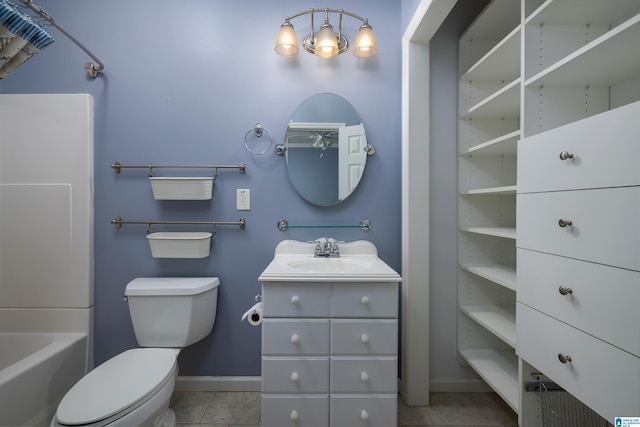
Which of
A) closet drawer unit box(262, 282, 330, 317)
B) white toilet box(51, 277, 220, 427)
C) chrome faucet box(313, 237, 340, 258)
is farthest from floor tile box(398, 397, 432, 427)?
white toilet box(51, 277, 220, 427)

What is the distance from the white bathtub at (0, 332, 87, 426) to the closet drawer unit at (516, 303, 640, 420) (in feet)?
6.89

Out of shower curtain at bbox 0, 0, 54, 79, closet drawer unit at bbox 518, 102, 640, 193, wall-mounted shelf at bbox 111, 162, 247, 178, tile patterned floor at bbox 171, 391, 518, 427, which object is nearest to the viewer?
closet drawer unit at bbox 518, 102, 640, 193

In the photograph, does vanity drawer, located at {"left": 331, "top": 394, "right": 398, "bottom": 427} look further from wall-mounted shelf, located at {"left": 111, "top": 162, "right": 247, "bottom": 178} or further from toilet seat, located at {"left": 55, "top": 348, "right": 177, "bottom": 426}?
wall-mounted shelf, located at {"left": 111, "top": 162, "right": 247, "bottom": 178}

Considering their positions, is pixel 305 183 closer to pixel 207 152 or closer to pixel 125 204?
pixel 207 152

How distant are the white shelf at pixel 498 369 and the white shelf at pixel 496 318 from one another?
146 millimetres

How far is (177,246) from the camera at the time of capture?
5.11ft

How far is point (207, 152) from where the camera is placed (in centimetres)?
166

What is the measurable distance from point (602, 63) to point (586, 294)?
2.55 feet

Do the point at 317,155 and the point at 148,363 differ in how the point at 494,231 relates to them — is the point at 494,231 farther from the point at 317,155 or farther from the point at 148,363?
the point at 148,363

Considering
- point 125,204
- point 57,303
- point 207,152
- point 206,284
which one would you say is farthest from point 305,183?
point 57,303

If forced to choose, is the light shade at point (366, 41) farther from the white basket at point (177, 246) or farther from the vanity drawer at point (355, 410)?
the vanity drawer at point (355, 410)

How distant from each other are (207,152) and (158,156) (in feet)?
0.98

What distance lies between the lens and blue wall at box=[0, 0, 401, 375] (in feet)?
5.41

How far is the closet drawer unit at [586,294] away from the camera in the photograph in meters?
0.67
